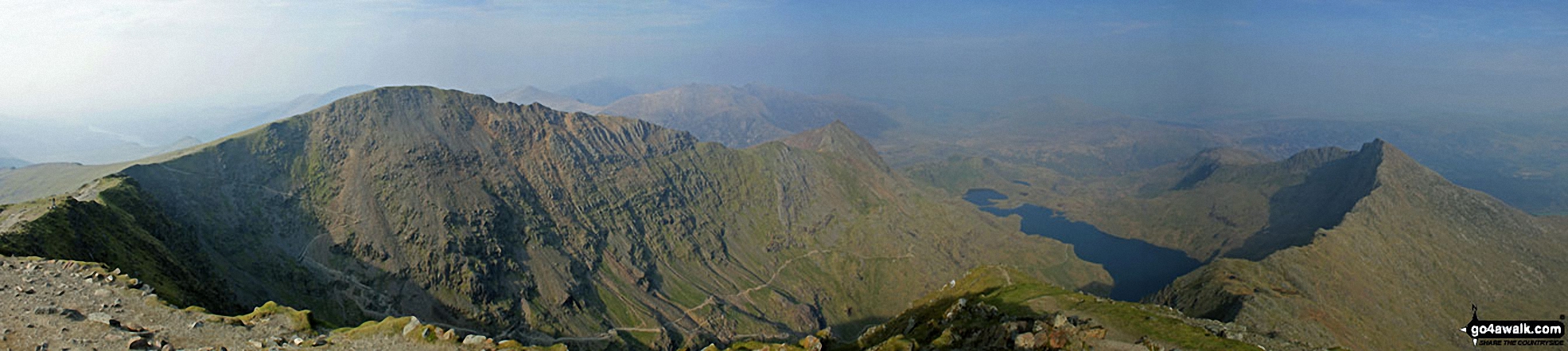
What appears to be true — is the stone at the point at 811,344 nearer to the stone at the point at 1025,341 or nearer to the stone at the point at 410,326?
the stone at the point at 1025,341

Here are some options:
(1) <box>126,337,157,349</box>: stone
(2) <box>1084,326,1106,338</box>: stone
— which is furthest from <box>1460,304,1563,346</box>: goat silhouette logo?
(1) <box>126,337,157,349</box>: stone

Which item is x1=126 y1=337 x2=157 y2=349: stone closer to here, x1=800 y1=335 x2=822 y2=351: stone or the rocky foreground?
the rocky foreground

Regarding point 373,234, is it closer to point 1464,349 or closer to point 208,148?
point 208,148

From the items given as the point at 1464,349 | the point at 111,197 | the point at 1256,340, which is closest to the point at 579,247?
the point at 111,197

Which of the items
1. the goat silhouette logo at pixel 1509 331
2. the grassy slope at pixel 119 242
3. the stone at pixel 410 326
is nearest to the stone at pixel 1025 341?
the stone at pixel 410 326

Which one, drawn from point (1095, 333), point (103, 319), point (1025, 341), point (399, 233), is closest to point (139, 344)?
point (103, 319)
